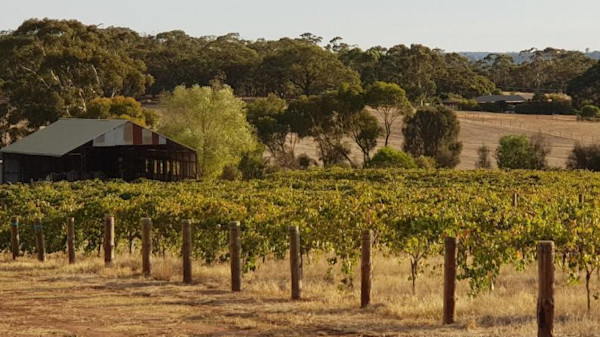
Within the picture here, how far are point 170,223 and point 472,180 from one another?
2240cm

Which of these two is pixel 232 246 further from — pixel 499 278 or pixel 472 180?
pixel 472 180

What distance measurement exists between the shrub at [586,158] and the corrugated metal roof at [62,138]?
107 feet

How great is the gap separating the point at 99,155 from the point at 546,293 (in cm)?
4622

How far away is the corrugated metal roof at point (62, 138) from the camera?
51.1 metres

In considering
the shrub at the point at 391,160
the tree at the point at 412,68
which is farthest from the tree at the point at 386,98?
the tree at the point at 412,68

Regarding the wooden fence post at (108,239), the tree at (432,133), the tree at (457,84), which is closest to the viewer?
the wooden fence post at (108,239)

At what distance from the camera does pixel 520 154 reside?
66250mm

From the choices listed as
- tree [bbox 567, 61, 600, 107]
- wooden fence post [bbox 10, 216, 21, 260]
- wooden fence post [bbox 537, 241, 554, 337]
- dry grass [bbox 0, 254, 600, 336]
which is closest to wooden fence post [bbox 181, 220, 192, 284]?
dry grass [bbox 0, 254, 600, 336]

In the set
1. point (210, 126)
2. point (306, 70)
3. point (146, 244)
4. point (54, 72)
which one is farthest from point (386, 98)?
point (146, 244)

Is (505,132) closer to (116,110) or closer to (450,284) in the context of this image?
(116,110)

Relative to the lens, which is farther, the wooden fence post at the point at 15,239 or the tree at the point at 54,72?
the tree at the point at 54,72

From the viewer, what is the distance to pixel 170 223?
19953 mm

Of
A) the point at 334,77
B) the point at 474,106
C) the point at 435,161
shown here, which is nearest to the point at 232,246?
the point at 435,161

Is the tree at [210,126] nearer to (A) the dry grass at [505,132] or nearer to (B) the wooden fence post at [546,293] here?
(A) the dry grass at [505,132]
